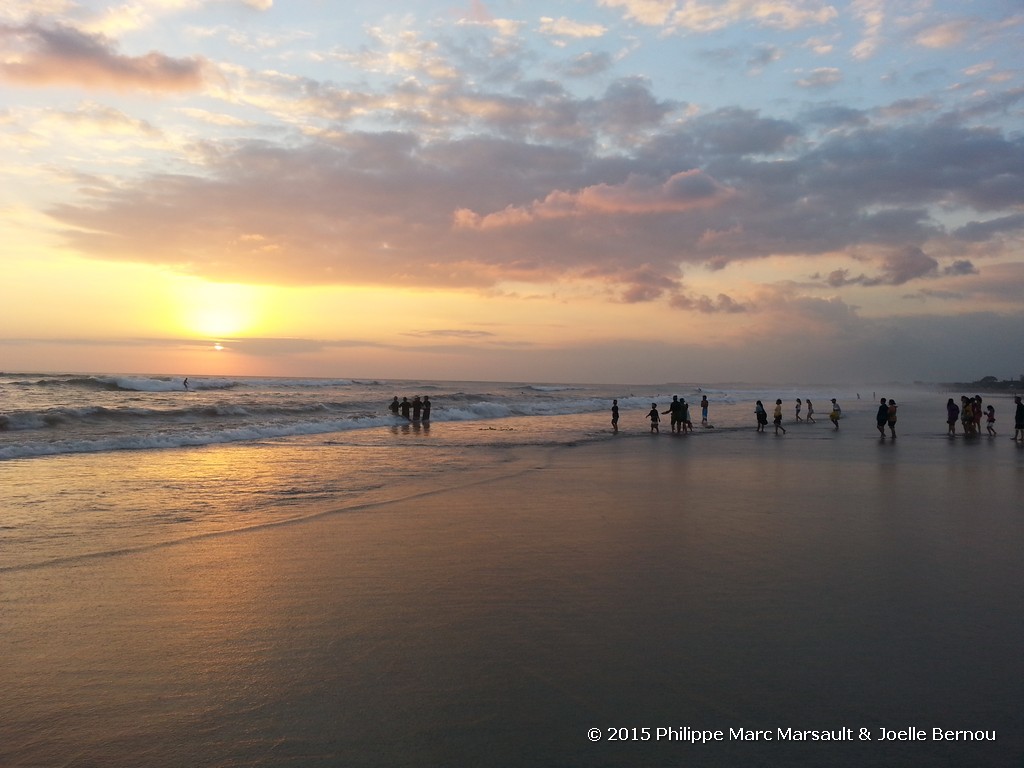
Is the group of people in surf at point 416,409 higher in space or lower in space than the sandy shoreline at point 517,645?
higher

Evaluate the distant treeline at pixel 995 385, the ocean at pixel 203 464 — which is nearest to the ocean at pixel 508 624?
the ocean at pixel 203 464

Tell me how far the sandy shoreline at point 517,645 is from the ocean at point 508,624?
0.03 m

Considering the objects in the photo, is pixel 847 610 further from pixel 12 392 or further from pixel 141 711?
pixel 12 392

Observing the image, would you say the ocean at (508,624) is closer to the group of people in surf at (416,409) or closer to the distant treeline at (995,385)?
the group of people in surf at (416,409)

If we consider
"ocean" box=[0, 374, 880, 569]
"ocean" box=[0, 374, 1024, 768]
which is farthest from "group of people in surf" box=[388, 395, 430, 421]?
"ocean" box=[0, 374, 1024, 768]

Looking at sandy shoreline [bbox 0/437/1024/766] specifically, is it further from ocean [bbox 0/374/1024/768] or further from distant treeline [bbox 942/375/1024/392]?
distant treeline [bbox 942/375/1024/392]

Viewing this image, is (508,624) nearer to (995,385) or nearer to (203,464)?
(203,464)

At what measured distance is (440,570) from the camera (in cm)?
748

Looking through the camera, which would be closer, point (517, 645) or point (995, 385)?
point (517, 645)

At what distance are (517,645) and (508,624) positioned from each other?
0.47 m

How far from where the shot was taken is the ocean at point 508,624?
401 cm

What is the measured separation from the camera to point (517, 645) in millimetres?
5289

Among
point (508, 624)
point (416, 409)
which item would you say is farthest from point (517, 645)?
point (416, 409)

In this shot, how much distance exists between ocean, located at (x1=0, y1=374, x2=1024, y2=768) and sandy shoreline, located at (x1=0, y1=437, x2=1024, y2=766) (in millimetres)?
25
